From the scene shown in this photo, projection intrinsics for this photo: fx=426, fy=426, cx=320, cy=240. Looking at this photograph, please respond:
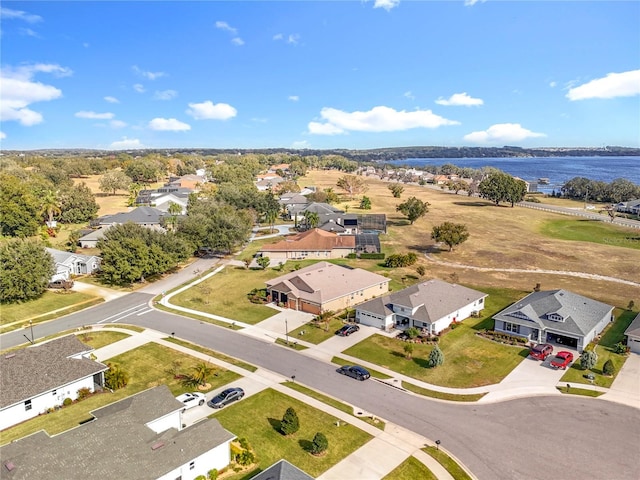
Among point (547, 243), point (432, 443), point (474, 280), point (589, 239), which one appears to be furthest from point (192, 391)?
point (589, 239)

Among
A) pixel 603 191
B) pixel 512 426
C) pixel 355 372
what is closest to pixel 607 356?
pixel 512 426

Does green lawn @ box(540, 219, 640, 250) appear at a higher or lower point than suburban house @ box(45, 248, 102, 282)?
lower

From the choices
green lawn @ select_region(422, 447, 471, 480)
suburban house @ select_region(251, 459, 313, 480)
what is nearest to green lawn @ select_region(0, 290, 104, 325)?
suburban house @ select_region(251, 459, 313, 480)

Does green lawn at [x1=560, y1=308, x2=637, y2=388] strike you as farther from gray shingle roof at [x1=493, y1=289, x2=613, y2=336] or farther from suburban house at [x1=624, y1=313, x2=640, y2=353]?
gray shingle roof at [x1=493, y1=289, x2=613, y2=336]

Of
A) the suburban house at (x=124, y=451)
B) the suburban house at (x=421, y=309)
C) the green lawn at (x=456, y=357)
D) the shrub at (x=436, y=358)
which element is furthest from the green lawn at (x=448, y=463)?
the suburban house at (x=421, y=309)

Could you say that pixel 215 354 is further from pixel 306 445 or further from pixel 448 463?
pixel 448 463
